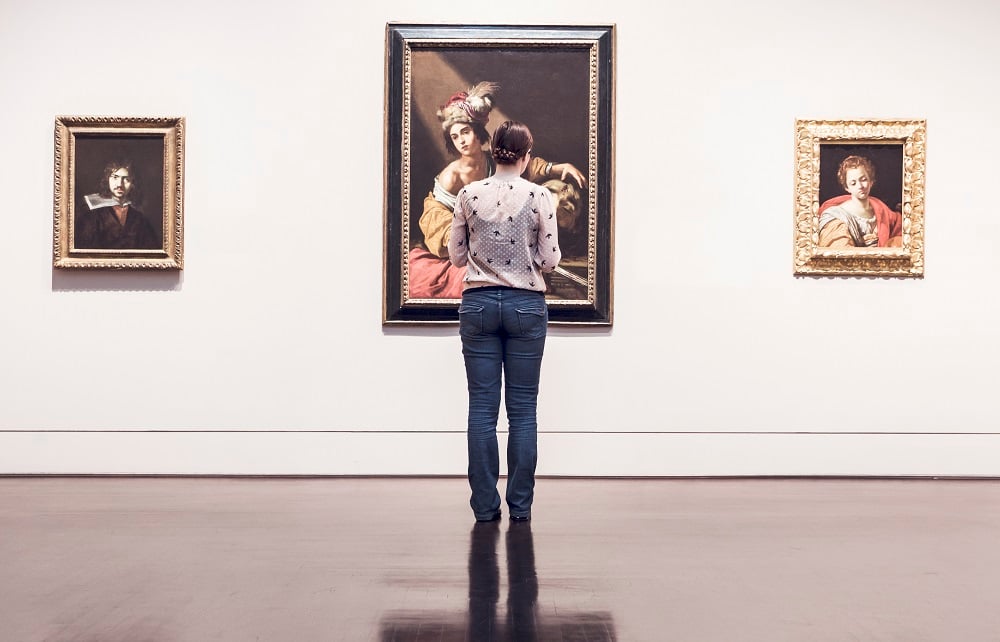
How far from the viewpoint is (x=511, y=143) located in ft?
16.6

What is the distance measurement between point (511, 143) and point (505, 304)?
85cm

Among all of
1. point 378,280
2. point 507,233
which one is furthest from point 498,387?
point 378,280

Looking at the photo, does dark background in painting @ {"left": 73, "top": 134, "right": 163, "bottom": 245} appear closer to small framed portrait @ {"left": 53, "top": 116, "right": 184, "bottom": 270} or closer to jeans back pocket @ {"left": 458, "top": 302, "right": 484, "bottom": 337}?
small framed portrait @ {"left": 53, "top": 116, "right": 184, "bottom": 270}

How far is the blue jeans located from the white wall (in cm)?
200

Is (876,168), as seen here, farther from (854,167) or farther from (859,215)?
(859,215)

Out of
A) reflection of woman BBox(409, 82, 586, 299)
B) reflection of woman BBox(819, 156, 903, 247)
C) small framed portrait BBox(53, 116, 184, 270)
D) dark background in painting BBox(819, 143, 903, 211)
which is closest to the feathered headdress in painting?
reflection of woman BBox(409, 82, 586, 299)

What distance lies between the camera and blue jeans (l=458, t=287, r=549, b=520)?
5.07 m

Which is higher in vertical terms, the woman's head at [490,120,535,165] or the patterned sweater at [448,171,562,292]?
the woman's head at [490,120,535,165]

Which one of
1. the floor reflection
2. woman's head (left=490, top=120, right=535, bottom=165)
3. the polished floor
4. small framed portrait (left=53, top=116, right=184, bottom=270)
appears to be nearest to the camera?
the floor reflection

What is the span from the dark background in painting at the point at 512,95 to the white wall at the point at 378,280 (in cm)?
28

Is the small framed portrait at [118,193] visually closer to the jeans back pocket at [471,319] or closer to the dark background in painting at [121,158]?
the dark background in painting at [121,158]

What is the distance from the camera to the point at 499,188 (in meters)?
5.09

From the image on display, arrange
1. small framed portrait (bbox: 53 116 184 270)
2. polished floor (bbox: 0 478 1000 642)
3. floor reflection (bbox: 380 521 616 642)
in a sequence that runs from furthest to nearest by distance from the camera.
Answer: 1. small framed portrait (bbox: 53 116 184 270)
2. polished floor (bbox: 0 478 1000 642)
3. floor reflection (bbox: 380 521 616 642)

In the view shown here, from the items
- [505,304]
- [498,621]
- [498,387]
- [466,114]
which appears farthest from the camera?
[466,114]
